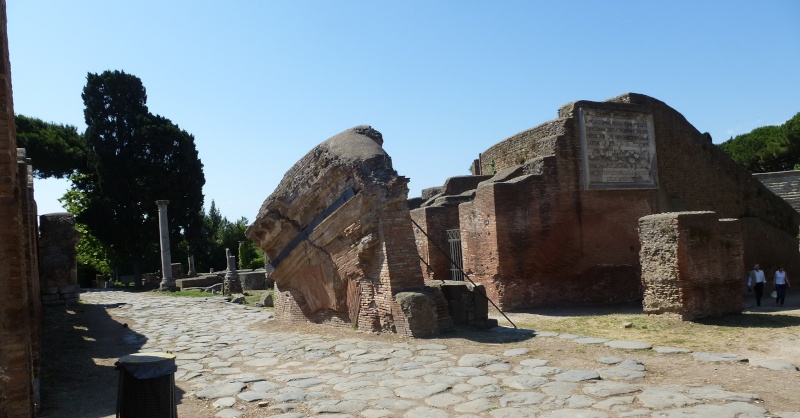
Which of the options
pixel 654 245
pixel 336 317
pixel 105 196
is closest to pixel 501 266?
pixel 654 245

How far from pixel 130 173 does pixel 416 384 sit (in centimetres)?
2658

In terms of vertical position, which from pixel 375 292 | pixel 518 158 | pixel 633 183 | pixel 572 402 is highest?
pixel 518 158

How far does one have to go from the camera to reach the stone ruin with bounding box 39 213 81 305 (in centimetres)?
1420

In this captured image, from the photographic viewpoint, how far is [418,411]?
4.71m

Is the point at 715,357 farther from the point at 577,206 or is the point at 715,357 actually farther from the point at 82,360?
the point at 82,360

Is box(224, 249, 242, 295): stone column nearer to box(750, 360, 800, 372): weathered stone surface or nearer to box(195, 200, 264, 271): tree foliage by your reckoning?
box(195, 200, 264, 271): tree foliage

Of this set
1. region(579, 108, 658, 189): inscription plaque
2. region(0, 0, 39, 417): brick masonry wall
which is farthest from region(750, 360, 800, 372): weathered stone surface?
→ region(579, 108, 658, 189): inscription plaque

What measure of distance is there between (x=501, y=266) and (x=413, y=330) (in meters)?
4.75

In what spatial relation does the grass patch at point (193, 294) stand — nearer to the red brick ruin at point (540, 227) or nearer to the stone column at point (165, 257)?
the stone column at point (165, 257)

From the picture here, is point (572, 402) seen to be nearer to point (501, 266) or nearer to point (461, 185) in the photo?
point (501, 266)

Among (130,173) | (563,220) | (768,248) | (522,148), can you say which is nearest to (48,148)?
(130,173)

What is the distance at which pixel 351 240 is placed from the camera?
863cm

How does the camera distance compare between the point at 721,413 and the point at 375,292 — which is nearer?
the point at 721,413

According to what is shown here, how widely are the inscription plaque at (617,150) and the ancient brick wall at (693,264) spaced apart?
10.2ft
